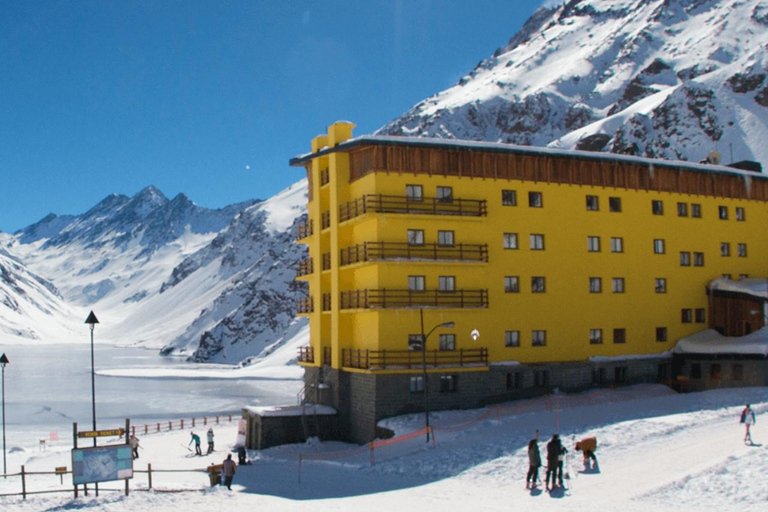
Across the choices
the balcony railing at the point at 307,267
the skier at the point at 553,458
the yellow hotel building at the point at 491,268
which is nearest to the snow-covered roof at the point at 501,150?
→ the yellow hotel building at the point at 491,268

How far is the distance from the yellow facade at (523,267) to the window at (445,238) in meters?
0.25

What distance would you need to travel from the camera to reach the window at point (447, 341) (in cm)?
5234

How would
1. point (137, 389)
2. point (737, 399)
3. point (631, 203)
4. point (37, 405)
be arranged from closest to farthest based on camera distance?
point (737, 399) < point (631, 203) < point (37, 405) < point (137, 389)

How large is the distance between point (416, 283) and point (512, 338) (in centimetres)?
784

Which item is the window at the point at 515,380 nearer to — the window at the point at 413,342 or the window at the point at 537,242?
the window at the point at 413,342

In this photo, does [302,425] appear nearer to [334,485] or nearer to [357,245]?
[357,245]

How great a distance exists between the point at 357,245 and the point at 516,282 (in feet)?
36.2

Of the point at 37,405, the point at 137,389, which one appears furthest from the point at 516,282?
the point at 137,389

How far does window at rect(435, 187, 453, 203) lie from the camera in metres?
53.2

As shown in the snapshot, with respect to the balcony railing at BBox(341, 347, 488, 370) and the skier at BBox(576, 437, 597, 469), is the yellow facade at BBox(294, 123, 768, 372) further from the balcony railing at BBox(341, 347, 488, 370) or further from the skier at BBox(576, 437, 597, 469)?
the skier at BBox(576, 437, 597, 469)

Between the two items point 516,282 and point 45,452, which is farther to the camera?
point 45,452

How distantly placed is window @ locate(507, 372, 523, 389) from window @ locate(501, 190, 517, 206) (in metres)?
11.2

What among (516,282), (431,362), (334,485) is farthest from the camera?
(516,282)

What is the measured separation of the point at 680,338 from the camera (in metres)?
60.8
